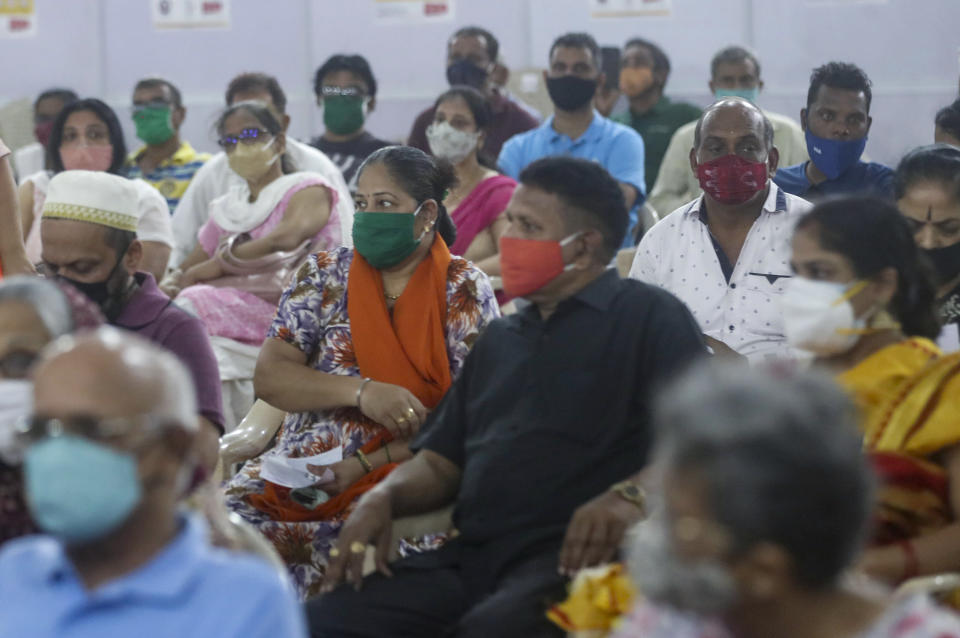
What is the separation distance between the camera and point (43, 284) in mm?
2203

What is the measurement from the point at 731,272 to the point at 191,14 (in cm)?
560

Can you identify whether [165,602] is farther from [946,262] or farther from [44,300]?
[946,262]

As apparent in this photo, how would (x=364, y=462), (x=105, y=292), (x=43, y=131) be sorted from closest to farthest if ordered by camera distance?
(x=105, y=292) → (x=364, y=462) → (x=43, y=131)

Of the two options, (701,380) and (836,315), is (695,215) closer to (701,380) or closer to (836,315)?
(836,315)

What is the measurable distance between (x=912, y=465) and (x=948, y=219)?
4.73ft

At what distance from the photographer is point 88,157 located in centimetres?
537

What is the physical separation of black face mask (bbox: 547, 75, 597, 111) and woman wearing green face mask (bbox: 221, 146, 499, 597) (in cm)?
259

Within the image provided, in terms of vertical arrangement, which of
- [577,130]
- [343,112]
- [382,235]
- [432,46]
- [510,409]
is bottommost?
[510,409]

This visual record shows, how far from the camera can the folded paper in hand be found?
328 centimetres

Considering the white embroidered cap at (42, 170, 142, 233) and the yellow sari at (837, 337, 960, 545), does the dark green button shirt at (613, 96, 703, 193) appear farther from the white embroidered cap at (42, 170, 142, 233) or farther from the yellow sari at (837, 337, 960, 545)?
the yellow sari at (837, 337, 960, 545)

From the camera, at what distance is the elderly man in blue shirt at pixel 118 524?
1.62 metres

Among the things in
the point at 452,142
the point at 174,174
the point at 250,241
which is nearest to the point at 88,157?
the point at 250,241

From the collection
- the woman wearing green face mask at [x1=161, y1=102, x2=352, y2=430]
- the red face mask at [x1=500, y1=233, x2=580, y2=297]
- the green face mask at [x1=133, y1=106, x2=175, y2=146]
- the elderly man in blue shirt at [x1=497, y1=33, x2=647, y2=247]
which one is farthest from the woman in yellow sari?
the green face mask at [x1=133, y1=106, x2=175, y2=146]

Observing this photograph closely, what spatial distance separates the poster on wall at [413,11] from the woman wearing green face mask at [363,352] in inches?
192
